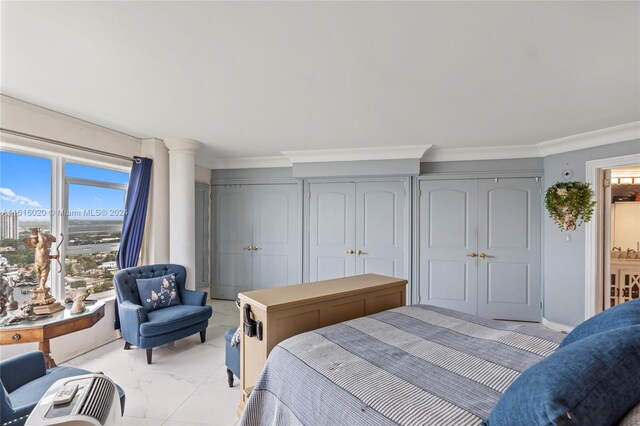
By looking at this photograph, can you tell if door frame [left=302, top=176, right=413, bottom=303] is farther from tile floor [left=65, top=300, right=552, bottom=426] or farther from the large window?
the large window

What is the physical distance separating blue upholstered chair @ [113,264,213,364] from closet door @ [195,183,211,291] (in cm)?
139

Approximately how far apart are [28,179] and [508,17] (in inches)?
150

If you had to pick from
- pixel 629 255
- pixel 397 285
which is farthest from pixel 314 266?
pixel 629 255

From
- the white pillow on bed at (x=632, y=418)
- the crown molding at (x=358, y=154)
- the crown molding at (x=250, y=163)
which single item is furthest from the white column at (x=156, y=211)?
the white pillow on bed at (x=632, y=418)

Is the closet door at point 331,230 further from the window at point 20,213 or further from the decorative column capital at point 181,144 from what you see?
the window at point 20,213

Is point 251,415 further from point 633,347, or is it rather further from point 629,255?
point 629,255

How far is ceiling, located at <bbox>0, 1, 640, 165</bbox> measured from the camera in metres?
1.46

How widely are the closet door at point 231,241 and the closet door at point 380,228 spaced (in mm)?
1851

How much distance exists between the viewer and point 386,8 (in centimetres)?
141

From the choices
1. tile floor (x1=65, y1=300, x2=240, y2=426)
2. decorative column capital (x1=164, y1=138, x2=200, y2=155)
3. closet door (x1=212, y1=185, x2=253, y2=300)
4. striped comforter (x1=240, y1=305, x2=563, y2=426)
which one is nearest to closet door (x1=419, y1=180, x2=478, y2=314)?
striped comforter (x1=240, y1=305, x2=563, y2=426)

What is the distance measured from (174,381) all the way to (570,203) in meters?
4.40

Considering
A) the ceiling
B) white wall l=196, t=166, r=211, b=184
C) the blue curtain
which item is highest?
A: the ceiling

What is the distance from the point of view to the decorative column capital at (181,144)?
12.4 ft

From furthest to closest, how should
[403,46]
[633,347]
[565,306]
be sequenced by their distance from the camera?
1. [565,306]
2. [403,46]
3. [633,347]
